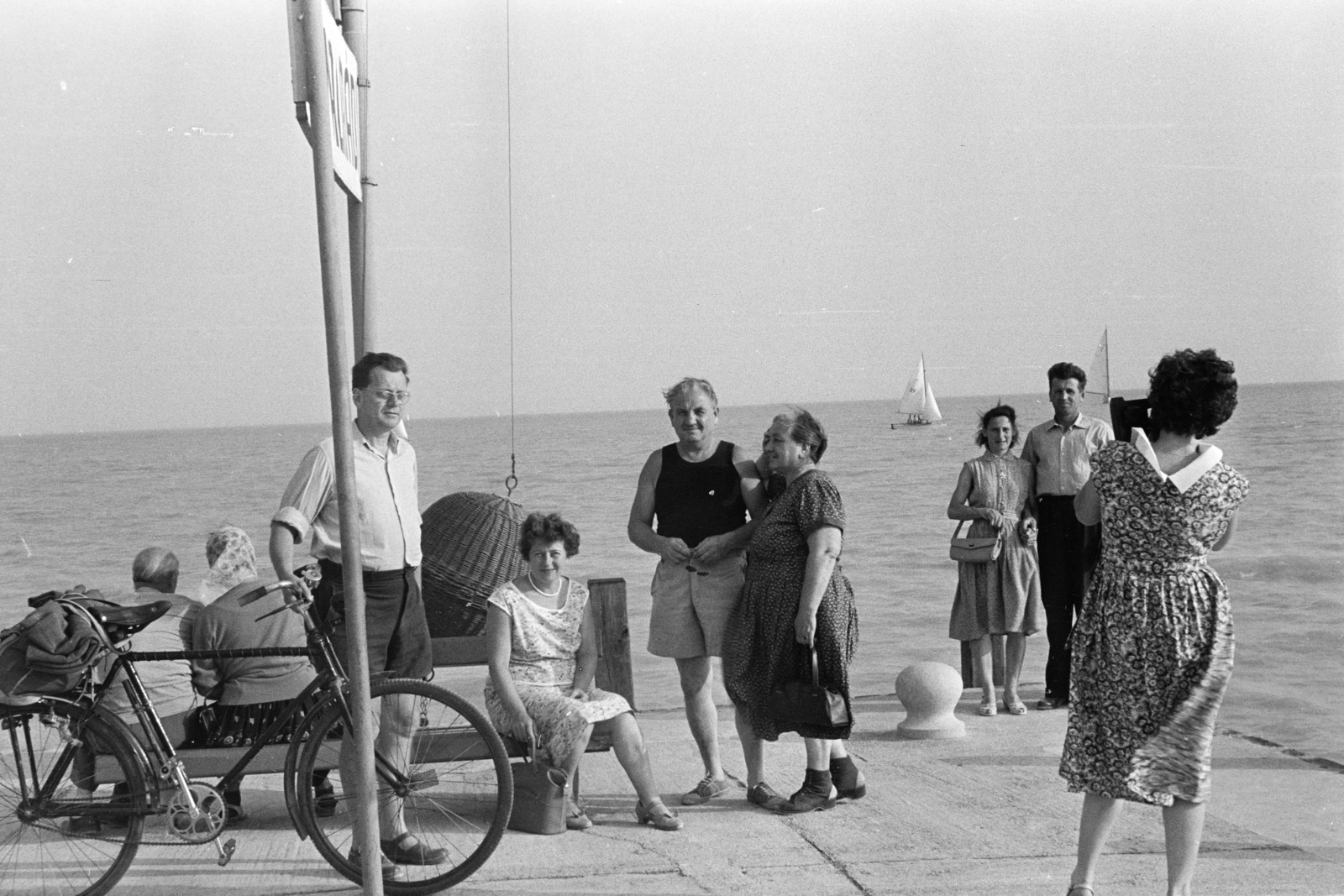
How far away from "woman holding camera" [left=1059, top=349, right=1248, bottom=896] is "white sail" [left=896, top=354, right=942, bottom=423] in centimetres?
7382

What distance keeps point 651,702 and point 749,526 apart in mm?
5672

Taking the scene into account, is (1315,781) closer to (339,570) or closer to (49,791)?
(339,570)

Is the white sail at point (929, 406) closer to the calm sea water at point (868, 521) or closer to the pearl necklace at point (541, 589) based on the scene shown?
the calm sea water at point (868, 521)

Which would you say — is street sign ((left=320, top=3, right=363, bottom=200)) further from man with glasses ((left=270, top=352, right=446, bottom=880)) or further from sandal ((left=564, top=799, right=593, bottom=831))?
sandal ((left=564, top=799, right=593, bottom=831))

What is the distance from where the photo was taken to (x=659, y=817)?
Answer: 5270 millimetres

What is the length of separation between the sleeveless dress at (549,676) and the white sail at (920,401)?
240 ft

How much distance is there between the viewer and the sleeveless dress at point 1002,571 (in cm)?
762

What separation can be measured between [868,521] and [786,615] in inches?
1055

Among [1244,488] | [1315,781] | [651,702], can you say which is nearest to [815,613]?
[1244,488]

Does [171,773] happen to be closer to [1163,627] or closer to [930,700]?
[1163,627]

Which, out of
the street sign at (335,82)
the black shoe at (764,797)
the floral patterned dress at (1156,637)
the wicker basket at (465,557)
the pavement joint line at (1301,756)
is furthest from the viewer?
the wicker basket at (465,557)

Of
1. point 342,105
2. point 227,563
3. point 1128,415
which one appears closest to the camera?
point 342,105

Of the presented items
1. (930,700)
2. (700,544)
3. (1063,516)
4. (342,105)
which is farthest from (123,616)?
(1063,516)

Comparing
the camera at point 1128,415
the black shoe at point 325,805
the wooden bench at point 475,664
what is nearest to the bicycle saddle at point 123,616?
the wooden bench at point 475,664
